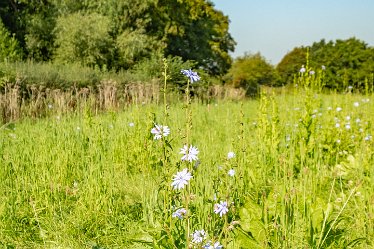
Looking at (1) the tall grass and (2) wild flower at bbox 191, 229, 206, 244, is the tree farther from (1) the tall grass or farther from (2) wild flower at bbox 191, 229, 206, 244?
(2) wild flower at bbox 191, 229, 206, 244

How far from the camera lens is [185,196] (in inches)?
67.1

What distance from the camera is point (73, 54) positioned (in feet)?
52.0

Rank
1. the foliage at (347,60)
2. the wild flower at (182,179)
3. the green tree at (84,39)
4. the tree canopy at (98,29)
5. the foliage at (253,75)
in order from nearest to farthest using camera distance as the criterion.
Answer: the wild flower at (182,179)
the green tree at (84,39)
the tree canopy at (98,29)
the foliage at (347,60)
the foliage at (253,75)

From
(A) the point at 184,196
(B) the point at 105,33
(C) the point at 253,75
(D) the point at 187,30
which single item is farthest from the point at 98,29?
(C) the point at 253,75

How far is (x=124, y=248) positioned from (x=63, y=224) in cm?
58

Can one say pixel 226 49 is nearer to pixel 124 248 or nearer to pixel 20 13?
pixel 20 13

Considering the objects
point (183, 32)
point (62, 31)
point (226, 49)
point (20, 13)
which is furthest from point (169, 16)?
point (226, 49)

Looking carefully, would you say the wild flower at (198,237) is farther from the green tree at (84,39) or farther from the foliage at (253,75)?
the foliage at (253,75)

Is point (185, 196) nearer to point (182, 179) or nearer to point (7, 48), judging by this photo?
point (182, 179)

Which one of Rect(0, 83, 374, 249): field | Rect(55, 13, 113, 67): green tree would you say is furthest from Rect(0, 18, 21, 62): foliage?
Rect(0, 83, 374, 249): field

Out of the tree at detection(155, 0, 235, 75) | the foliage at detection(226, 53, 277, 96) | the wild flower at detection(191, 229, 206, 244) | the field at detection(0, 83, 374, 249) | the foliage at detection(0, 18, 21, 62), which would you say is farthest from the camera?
the foliage at detection(226, 53, 277, 96)

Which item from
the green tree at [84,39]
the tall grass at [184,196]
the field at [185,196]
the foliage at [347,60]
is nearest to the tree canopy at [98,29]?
the green tree at [84,39]

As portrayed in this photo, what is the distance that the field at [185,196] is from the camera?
1.99 m

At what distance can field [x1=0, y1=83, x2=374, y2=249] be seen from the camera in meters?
1.99
